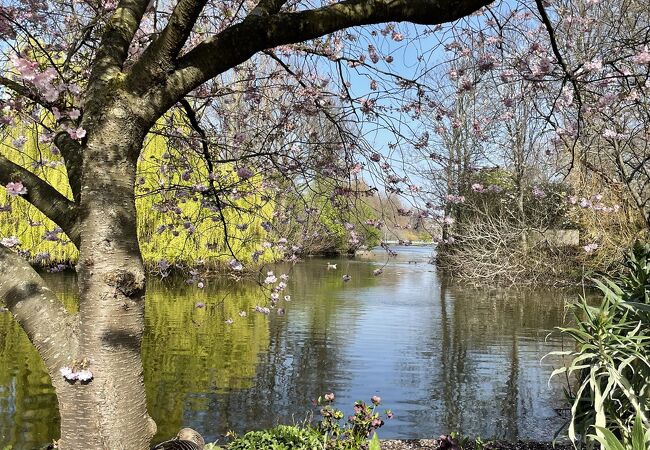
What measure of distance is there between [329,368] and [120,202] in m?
5.68

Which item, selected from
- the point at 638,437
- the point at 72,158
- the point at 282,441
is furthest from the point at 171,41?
the point at 282,441

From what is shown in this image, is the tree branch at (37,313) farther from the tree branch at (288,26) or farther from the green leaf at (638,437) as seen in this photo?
the green leaf at (638,437)

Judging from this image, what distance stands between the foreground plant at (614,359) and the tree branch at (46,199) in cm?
214

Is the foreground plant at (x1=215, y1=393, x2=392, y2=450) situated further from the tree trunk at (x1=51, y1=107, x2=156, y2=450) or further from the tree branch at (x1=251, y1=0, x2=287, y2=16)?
the tree branch at (x1=251, y1=0, x2=287, y2=16)

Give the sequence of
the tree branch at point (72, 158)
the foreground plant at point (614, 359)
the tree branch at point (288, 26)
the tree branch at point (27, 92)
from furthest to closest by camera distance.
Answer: the tree branch at point (27, 92), the tree branch at point (72, 158), the foreground plant at point (614, 359), the tree branch at point (288, 26)

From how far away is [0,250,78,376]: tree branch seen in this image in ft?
7.15

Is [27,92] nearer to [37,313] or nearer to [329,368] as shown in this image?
[37,313]

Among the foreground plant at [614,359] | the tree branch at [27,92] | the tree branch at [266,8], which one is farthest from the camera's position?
the tree branch at [27,92]

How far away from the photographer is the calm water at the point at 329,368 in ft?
17.6

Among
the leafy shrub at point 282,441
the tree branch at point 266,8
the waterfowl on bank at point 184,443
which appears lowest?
the leafy shrub at point 282,441

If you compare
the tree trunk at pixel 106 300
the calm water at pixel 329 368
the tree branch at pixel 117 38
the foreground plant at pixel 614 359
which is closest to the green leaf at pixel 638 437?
the foreground plant at pixel 614 359

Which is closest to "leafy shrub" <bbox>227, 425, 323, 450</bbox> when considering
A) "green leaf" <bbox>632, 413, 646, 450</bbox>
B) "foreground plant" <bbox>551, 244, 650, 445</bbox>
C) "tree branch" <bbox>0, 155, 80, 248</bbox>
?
"foreground plant" <bbox>551, 244, 650, 445</bbox>

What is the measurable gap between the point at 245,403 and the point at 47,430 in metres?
1.90

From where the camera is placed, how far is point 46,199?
2408 mm
